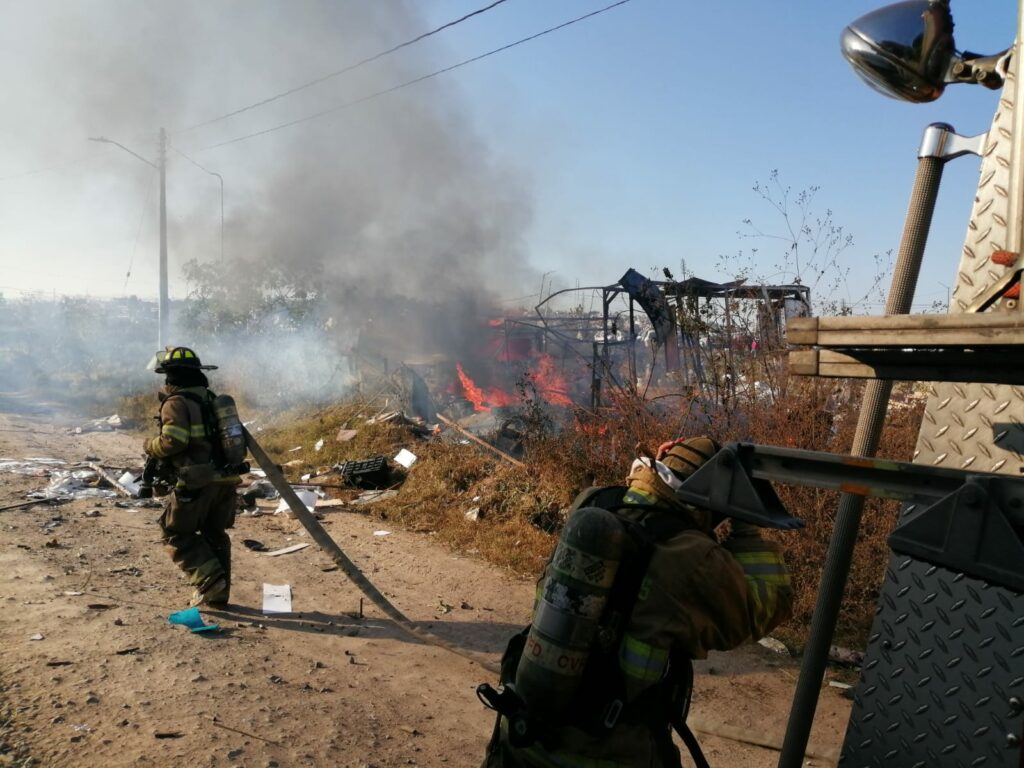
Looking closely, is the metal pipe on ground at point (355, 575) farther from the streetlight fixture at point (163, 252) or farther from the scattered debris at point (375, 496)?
the streetlight fixture at point (163, 252)

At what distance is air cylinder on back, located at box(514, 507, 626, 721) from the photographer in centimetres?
183

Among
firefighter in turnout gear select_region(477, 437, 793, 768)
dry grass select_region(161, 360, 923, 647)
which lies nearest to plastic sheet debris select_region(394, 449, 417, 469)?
dry grass select_region(161, 360, 923, 647)

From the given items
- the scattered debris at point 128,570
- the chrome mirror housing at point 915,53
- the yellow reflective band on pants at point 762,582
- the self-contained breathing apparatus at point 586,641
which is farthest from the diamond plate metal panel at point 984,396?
the scattered debris at point 128,570

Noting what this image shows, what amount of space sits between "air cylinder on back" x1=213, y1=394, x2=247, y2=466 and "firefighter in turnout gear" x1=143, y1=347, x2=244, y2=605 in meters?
0.04

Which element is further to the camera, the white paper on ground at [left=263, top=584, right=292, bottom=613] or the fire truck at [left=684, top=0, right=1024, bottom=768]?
the white paper on ground at [left=263, top=584, right=292, bottom=613]

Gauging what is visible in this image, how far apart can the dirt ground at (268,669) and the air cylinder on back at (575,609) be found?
193 centimetres

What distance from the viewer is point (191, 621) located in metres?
4.83

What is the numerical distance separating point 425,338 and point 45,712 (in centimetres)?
1503

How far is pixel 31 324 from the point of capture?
116 ft

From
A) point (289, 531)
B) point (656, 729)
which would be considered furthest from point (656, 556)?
point (289, 531)

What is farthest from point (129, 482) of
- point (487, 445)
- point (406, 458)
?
point (487, 445)

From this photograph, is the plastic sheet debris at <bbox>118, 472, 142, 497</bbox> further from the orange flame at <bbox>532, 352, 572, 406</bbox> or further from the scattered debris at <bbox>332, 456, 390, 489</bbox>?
the orange flame at <bbox>532, 352, 572, 406</bbox>

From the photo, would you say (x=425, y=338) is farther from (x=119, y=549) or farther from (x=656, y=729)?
(x=656, y=729)

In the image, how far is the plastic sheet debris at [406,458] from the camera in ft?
33.3
